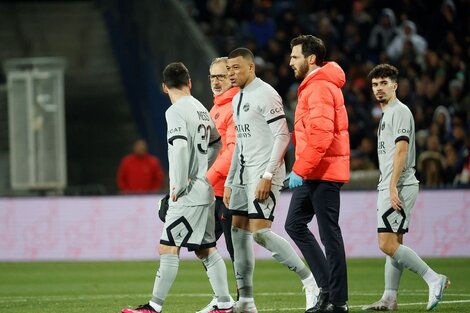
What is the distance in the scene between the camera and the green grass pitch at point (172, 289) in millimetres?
10805

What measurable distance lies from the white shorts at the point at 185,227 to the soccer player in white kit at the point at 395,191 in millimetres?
1781

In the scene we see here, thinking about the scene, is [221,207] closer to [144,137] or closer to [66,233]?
[66,233]

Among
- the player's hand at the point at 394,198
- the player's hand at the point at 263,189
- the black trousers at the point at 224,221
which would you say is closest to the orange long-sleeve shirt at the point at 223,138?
the black trousers at the point at 224,221

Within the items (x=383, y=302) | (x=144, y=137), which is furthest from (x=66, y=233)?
(x=383, y=302)

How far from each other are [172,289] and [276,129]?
4.18m

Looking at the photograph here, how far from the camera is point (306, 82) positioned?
941cm

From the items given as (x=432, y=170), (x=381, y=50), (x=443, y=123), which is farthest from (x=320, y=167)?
(x=381, y=50)

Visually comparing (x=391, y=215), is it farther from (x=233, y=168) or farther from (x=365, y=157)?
(x=365, y=157)

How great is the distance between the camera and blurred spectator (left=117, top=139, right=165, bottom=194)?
1958 centimetres

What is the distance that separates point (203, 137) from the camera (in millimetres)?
A: 9266

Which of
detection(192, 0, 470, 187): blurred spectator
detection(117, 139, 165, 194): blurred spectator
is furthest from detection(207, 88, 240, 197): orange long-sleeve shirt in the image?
detection(117, 139, 165, 194): blurred spectator

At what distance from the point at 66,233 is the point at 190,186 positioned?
9.24 metres

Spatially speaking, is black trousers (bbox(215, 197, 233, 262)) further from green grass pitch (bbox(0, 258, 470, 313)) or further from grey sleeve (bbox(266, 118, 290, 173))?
grey sleeve (bbox(266, 118, 290, 173))

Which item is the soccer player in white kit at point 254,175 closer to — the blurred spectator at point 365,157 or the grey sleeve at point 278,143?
the grey sleeve at point 278,143
